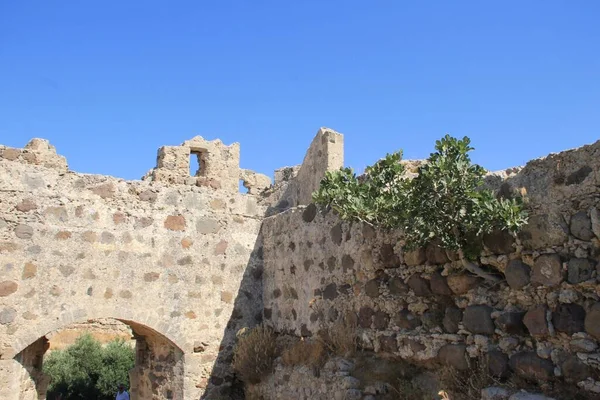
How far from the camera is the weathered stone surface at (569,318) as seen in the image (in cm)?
387

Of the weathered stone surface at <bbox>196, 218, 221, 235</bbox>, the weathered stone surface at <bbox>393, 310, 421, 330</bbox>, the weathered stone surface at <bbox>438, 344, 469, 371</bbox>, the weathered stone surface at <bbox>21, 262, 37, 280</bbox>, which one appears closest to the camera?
the weathered stone surface at <bbox>438, 344, 469, 371</bbox>

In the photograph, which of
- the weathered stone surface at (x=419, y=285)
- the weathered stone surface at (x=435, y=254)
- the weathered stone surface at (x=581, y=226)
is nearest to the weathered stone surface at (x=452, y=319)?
the weathered stone surface at (x=419, y=285)

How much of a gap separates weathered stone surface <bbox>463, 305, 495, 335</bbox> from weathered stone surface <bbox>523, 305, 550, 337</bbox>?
1.15ft

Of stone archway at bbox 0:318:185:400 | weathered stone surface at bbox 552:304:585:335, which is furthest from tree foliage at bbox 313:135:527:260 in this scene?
stone archway at bbox 0:318:185:400

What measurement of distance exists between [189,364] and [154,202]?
2.18m

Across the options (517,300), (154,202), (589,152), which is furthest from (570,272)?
(154,202)

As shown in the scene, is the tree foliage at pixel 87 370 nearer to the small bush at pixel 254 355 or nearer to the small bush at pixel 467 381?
the small bush at pixel 254 355

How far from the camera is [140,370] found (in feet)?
26.6

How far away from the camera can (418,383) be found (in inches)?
199

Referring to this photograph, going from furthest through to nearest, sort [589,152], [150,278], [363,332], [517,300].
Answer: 1. [150,278]
2. [363,332]
3. [517,300]
4. [589,152]

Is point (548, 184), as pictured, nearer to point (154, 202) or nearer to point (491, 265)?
point (491, 265)

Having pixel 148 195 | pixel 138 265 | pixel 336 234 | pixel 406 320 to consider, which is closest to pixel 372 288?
pixel 406 320

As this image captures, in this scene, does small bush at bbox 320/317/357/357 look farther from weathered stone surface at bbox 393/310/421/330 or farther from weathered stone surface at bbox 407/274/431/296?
weathered stone surface at bbox 407/274/431/296

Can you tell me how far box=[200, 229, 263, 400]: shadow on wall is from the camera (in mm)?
7531
